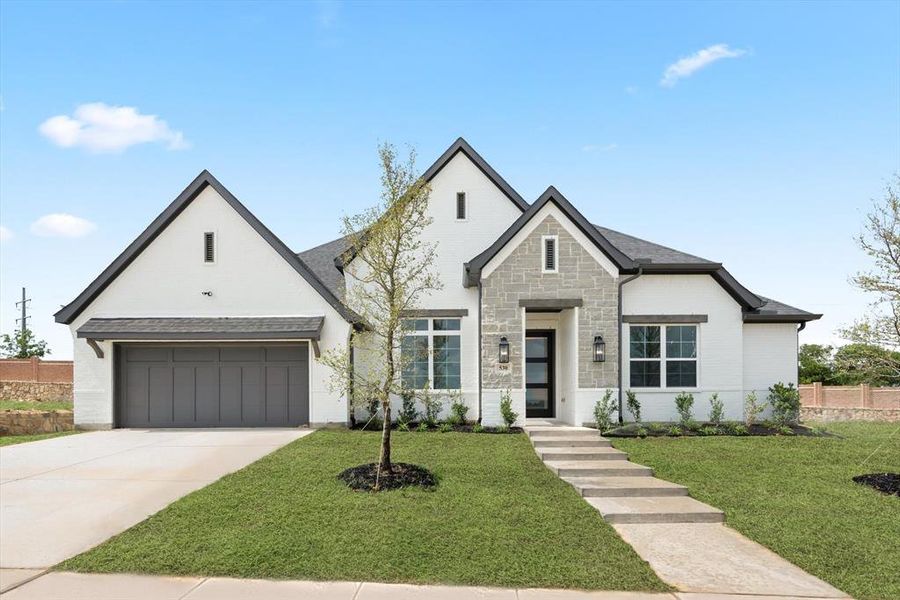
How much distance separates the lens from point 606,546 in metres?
6.21

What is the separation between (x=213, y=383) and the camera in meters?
Result: 14.7

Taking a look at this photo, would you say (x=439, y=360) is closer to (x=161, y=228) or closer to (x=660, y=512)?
(x=161, y=228)

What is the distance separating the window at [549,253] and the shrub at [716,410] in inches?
215

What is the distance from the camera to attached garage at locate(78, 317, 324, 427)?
14648 millimetres

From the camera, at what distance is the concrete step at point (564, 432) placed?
40.7 feet

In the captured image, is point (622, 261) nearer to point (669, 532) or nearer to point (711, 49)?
point (711, 49)

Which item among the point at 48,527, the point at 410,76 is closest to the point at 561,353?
the point at 410,76

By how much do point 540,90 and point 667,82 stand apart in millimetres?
3163

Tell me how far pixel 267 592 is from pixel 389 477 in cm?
362

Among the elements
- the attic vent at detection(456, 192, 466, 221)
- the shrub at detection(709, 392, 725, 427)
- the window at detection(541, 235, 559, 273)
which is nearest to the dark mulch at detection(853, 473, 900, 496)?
the shrub at detection(709, 392, 725, 427)

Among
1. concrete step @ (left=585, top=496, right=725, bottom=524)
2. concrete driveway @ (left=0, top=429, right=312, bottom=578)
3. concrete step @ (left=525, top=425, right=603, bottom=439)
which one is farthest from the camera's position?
concrete step @ (left=525, top=425, right=603, bottom=439)

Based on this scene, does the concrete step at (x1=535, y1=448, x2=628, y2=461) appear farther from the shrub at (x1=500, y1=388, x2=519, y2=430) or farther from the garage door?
the garage door

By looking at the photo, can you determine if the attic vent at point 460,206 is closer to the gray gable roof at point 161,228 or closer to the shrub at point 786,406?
the gray gable roof at point 161,228

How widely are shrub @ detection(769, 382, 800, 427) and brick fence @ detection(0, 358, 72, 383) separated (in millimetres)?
34686
